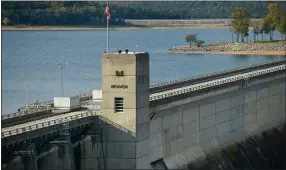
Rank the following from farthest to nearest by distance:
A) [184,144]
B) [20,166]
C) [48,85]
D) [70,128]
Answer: [48,85] < [184,144] < [70,128] < [20,166]

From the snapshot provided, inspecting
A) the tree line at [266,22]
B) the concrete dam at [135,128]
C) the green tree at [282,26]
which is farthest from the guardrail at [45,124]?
the tree line at [266,22]

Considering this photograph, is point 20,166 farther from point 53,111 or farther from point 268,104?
point 268,104

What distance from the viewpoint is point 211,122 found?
57.2 m

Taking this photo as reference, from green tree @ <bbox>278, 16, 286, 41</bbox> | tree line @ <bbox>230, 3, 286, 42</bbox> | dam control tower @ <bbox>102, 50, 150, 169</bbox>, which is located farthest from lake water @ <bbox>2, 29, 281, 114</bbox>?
dam control tower @ <bbox>102, 50, 150, 169</bbox>

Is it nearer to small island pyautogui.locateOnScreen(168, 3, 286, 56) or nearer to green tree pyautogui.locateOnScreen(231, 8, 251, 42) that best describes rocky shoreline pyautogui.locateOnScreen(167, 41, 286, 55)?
small island pyautogui.locateOnScreen(168, 3, 286, 56)

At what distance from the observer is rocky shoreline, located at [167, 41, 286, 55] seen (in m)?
154

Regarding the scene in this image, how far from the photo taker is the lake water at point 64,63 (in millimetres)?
86188

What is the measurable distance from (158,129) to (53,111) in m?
4.19

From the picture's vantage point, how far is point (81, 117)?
44781mm

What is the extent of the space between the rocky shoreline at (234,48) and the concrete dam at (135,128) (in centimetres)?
9096

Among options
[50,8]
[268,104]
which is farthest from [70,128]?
[50,8]

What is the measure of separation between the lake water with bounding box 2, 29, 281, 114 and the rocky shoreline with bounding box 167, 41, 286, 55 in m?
3.13

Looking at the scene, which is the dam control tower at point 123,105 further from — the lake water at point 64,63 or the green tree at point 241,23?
the green tree at point 241,23

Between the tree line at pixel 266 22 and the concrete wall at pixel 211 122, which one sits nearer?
the concrete wall at pixel 211 122
